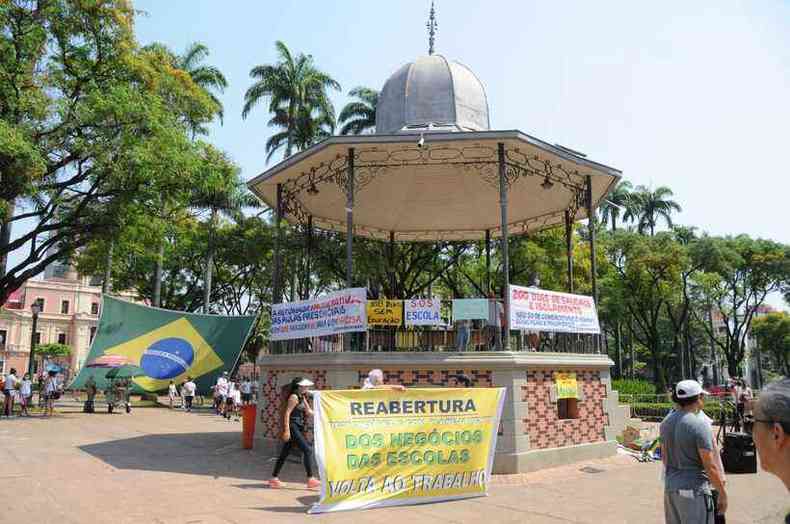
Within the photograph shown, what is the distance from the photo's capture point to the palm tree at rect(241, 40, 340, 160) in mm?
38906

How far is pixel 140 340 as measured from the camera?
2506cm

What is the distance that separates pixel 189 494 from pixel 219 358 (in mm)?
16754

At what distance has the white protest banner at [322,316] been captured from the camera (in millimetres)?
12656

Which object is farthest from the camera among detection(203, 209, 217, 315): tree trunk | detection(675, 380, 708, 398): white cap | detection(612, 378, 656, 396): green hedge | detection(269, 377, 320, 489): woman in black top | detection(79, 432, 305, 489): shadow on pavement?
detection(203, 209, 217, 315): tree trunk

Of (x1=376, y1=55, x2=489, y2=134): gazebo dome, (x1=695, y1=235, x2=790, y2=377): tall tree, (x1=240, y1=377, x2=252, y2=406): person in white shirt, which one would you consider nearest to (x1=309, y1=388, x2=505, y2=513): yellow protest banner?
(x1=376, y1=55, x2=489, y2=134): gazebo dome

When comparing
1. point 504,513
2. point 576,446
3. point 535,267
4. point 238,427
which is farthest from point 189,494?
point 535,267

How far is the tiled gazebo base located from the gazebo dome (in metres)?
6.98

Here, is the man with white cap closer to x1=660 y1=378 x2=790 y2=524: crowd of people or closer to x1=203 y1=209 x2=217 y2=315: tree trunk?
x1=660 y1=378 x2=790 y2=524: crowd of people

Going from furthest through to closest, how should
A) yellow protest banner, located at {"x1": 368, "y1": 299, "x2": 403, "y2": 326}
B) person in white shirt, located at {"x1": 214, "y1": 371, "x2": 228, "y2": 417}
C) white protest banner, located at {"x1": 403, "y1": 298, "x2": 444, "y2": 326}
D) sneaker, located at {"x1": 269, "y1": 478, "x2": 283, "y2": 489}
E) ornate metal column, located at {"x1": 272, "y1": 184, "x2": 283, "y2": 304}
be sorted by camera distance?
person in white shirt, located at {"x1": 214, "y1": 371, "x2": 228, "y2": 417}, ornate metal column, located at {"x1": 272, "y1": 184, "x2": 283, "y2": 304}, yellow protest banner, located at {"x1": 368, "y1": 299, "x2": 403, "y2": 326}, white protest banner, located at {"x1": 403, "y1": 298, "x2": 444, "y2": 326}, sneaker, located at {"x1": 269, "y1": 478, "x2": 283, "y2": 489}

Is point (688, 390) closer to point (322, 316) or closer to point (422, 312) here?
point (422, 312)

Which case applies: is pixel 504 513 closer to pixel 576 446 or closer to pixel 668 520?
pixel 668 520

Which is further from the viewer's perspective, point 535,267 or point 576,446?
point 535,267

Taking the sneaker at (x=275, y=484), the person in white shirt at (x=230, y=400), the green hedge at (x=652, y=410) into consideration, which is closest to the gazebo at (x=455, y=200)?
the sneaker at (x=275, y=484)

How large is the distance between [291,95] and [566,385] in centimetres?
3084
